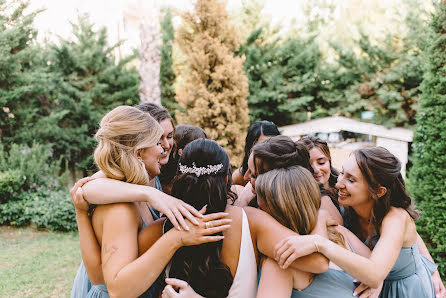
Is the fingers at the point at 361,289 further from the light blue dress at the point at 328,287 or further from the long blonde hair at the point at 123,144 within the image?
the long blonde hair at the point at 123,144

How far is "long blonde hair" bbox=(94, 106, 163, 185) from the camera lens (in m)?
2.17

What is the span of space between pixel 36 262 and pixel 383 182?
6.58 meters

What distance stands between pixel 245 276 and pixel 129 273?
26.9 inches

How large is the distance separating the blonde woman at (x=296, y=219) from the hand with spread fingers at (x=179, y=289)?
42 centimetres

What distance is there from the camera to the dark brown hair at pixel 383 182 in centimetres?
246

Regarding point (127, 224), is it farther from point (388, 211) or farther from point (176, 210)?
point (388, 211)

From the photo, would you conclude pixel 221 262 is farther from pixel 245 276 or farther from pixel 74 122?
pixel 74 122

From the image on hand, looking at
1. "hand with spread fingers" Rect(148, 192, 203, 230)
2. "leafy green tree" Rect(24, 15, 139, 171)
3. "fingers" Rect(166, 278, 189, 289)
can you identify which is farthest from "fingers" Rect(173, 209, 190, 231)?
"leafy green tree" Rect(24, 15, 139, 171)

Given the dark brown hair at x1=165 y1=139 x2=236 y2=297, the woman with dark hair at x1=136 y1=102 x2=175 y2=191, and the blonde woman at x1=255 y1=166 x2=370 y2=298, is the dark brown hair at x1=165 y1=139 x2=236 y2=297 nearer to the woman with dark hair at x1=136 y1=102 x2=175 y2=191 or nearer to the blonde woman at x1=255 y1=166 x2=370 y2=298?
the blonde woman at x1=255 y1=166 x2=370 y2=298

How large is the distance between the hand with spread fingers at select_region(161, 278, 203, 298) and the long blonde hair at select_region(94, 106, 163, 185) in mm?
698

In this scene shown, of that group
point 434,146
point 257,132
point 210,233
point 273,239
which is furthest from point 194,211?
point 434,146

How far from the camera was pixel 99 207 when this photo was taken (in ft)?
6.87

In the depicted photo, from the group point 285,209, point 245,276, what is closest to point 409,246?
point 285,209

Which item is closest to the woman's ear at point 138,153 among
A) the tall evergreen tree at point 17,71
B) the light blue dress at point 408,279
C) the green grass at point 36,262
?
the light blue dress at point 408,279
